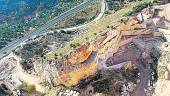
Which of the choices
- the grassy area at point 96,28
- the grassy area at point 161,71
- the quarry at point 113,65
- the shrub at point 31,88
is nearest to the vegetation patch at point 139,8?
the grassy area at point 96,28

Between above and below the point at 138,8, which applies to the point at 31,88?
below

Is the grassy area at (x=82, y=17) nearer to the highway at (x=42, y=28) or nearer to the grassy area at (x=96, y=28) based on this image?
the highway at (x=42, y=28)

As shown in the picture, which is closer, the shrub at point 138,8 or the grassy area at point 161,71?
the grassy area at point 161,71

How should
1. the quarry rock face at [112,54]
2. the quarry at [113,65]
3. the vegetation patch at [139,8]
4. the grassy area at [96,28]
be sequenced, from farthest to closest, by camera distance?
the vegetation patch at [139,8] → the grassy area at [96,28] → the quarry rock face at [112,54] → the quarry at [113,65]

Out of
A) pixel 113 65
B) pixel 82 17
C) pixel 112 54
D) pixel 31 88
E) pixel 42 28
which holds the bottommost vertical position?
pixel 31 88

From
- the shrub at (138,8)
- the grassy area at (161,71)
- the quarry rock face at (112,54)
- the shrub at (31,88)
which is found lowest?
the shrub at (31,88)

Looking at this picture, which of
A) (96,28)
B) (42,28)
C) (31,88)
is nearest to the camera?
(31,88)

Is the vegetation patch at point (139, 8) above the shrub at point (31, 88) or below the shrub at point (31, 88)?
above

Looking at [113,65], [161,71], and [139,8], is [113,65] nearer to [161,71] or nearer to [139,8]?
[161,71]

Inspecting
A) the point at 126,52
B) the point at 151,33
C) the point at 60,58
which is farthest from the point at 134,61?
the point at 60,58

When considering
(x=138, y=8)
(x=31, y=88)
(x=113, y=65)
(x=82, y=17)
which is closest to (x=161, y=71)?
(x=113, y=65)

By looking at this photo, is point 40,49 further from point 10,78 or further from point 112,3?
point 112,3
